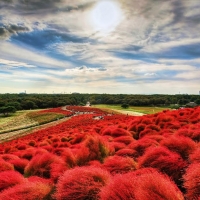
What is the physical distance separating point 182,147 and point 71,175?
265 centimetres

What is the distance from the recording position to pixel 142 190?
2.83 metres

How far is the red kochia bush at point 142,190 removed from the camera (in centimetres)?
275

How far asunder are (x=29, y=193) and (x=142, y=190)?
2.07m

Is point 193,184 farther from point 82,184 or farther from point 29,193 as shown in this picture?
point 29,193

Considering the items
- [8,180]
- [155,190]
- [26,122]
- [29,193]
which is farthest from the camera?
[26,122]

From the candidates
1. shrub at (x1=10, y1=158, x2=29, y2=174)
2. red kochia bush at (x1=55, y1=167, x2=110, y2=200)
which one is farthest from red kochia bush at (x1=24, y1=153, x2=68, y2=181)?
red kochia bush at (x1=55, y1=167, x2=110, y2=200)

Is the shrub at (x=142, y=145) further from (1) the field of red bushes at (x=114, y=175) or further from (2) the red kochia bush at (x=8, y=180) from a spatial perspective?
(2) the red kochia bush at (x=8, y=180)

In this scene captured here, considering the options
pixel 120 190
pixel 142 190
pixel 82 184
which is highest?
pixel 142 190

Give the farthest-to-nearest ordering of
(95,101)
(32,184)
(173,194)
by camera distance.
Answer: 1. (95,101)
2. (32,184)
3. (173,194)

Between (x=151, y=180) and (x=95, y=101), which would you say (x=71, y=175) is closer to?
(x=151, y=180)

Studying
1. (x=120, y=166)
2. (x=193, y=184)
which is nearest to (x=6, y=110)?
(x=120, y=166)

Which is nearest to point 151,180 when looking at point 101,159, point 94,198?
point 94,198

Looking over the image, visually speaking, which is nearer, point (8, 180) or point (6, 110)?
point (8, 180)

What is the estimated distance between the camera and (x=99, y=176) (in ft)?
12.6
